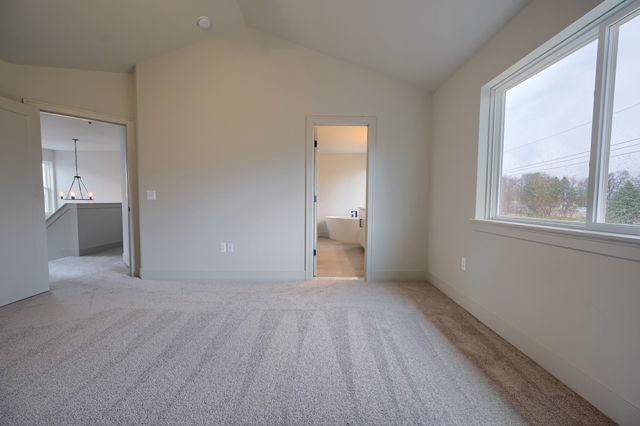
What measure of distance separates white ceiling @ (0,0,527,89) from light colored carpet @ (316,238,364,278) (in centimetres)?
258

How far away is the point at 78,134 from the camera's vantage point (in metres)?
5.34

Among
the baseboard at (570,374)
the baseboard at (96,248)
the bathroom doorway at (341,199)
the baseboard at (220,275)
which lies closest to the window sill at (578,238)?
the baseboard at (570,374)

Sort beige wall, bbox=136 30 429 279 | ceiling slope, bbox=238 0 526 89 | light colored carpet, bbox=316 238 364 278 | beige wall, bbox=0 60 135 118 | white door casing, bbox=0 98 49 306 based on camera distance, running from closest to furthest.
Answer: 1. ceiling slope, bbox=238 0 526 89
2. white door casing, bbox=0 98 49 306
3. beige wall, bbox=0 60 135 118
4. beige wall, bbox=136 30 429 279
5. light colored carpet, bbox=316 238 364 278

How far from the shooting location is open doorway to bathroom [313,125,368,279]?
15.4 feet

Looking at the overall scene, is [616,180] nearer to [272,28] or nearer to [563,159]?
[563,159]

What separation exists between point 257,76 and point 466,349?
134 inches

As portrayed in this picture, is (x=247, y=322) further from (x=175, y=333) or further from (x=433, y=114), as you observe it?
(x=433, y=114)

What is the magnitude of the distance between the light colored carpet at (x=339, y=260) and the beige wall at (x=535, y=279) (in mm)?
1231

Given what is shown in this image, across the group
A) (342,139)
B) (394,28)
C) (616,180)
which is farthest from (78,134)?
(616,180)

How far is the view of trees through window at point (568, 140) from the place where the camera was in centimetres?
121

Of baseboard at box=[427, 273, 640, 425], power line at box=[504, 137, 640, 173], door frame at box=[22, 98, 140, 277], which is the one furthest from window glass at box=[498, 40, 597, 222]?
door frame at box=[22, 98, 140, 277]

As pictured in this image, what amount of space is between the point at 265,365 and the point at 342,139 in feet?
15.2

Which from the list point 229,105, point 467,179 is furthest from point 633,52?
point 229,105

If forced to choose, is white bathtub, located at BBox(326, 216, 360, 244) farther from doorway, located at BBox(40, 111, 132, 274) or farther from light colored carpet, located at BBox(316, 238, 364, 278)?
doorway, located at BBox(40, 111, 132, 274)
